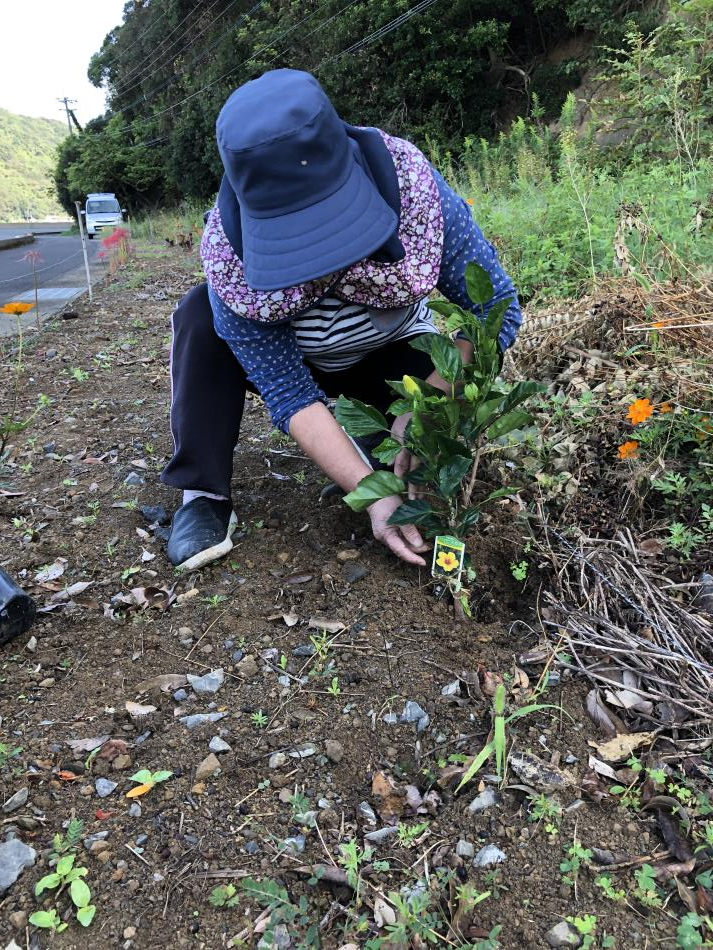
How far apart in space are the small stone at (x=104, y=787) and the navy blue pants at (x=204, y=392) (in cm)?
93

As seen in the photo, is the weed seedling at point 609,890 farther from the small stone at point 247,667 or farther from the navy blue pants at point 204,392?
the navy blue pants at point 204,392

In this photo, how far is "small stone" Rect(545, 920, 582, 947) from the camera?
1.04 m

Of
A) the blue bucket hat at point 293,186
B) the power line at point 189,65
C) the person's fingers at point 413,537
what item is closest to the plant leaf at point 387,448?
the person's fingers at point 413,537

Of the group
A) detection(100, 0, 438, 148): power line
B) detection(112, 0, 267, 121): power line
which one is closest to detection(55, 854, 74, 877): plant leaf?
detection(100, 0, 438, 148): power line

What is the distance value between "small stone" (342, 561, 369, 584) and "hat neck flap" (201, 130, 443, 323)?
718 millimetres

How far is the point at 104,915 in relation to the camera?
3.76ft

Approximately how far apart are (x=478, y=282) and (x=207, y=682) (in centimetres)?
115

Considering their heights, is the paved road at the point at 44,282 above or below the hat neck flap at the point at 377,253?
below

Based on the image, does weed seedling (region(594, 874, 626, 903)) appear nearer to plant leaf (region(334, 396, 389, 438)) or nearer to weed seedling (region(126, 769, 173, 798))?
weed seedling (region(126, 769, 173, 798))

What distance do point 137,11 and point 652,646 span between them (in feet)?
124

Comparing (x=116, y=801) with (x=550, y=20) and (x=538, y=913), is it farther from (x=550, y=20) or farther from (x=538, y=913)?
(x=550, y=20)

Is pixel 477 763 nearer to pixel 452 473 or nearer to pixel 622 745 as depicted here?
pixel 622 745

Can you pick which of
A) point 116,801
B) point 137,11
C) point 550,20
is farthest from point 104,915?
point 137,11

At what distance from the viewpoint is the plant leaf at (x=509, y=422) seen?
1.48m
